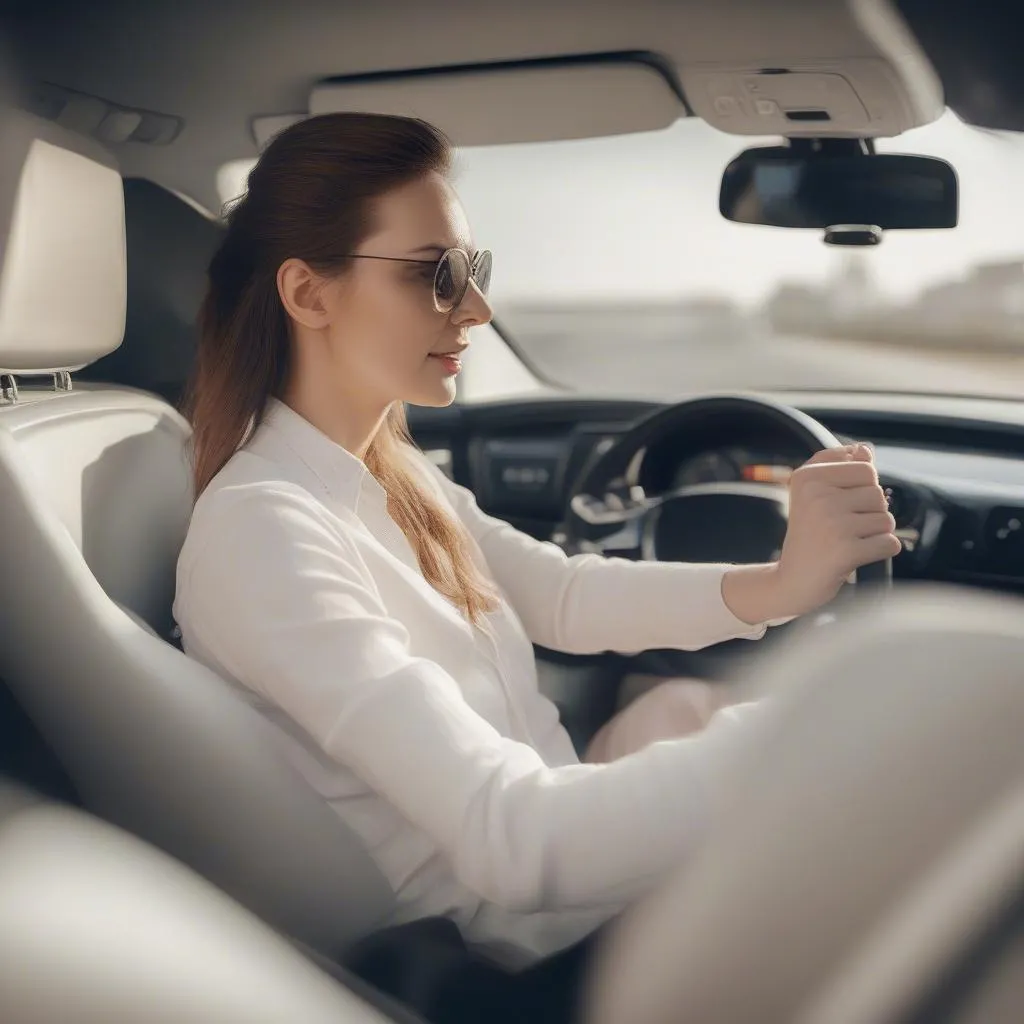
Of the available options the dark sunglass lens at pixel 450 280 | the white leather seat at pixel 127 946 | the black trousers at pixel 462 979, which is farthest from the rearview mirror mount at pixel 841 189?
the white leather seat at pixel 127 946

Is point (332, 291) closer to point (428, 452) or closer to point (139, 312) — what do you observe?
point (139, 312)

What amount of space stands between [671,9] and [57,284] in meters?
0.76

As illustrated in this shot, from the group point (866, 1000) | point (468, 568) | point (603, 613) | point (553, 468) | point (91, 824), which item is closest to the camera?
point (866, 1000)

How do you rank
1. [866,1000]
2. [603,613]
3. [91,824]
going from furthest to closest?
[603,613]
[91,824]
[866,1000]

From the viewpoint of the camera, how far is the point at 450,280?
1.17 meters

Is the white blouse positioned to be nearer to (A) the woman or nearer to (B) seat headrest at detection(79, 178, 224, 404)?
(A) the woman

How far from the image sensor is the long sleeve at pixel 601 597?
1.38 metres

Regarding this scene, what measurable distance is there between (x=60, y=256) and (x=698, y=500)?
985 mm

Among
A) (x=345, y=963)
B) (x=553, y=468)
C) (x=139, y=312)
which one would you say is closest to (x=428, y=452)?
(x=553, y=468)

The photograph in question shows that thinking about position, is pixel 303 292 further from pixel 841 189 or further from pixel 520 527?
pixel 520 527

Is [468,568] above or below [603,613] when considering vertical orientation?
above

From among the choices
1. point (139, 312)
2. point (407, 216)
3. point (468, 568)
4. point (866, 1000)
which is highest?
point (407, 216)

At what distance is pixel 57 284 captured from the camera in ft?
3.75

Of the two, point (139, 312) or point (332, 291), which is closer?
point (332, 291)
